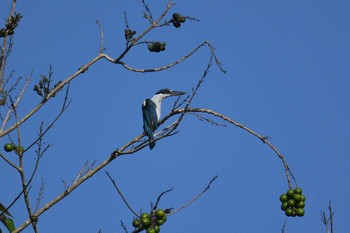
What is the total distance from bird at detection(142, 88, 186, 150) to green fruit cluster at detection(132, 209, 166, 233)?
1965 millimetres

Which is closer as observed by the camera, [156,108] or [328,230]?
[328,230]

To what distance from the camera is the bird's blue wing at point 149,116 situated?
687cm

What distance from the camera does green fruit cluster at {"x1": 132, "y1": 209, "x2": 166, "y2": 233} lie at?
13.4 ft

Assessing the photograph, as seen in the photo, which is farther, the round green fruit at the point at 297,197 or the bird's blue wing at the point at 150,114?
the bird's blue wing at the point at 150,114

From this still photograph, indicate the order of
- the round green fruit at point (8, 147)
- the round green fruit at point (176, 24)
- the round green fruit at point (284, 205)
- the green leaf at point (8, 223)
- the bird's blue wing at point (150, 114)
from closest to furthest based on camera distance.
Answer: the green leaf at point (8, 223) < the round green fruit at point (284, 205) < the round green fruit at point (8, 147) < the round green fruit at point (176, 24) < the bird's blue wing at point (150, 114)

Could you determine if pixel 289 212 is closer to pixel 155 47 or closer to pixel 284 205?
pixel 284 205

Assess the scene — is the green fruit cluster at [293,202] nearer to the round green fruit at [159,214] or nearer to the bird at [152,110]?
the round green fruit at [159,214]

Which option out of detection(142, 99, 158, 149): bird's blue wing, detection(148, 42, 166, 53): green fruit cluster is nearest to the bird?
detection(142, 99, 158, 149): bird's blue wing

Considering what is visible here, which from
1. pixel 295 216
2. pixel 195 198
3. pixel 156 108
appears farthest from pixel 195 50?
pixel 156 108

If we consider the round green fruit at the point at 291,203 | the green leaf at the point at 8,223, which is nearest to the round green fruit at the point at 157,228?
the green leaf at the point at 8,223

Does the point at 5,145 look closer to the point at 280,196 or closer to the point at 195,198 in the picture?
the point at 195,198

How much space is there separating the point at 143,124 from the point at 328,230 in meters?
3.56

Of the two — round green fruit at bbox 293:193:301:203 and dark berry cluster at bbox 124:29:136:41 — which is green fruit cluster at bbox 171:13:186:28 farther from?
round green fruit at bbox 293:193:301:203

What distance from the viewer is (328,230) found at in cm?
423
